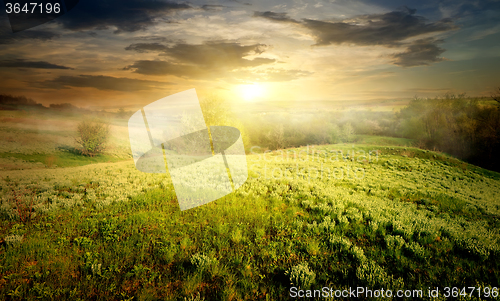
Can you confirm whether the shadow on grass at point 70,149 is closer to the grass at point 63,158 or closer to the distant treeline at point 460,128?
the grass at point 63,158

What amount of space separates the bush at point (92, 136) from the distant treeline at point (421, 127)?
5132cm

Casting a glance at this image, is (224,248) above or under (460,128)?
above

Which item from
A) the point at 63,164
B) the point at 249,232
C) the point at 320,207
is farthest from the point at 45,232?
the point at 63,164

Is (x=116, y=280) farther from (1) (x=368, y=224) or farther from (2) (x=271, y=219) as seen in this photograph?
(1) (x=368, y=224)

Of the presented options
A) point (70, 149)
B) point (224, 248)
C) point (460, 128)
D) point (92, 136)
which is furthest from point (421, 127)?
point (70, 149)

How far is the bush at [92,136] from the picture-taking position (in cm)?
2580

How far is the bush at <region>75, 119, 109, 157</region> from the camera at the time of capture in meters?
25.8

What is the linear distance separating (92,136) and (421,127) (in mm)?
96060

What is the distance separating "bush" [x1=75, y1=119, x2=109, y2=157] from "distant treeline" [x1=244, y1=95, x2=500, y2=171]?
168 ft

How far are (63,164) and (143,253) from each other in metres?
27.7

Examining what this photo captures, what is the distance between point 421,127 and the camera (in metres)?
67.9

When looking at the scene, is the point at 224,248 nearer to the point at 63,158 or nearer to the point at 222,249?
the point at 222,249

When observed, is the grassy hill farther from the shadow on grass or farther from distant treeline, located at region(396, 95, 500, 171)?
distant treeline, located at region(396, 95, 500, 171)

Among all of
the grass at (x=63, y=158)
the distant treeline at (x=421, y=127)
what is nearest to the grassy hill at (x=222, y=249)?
the grass at (x=63, y=158)
